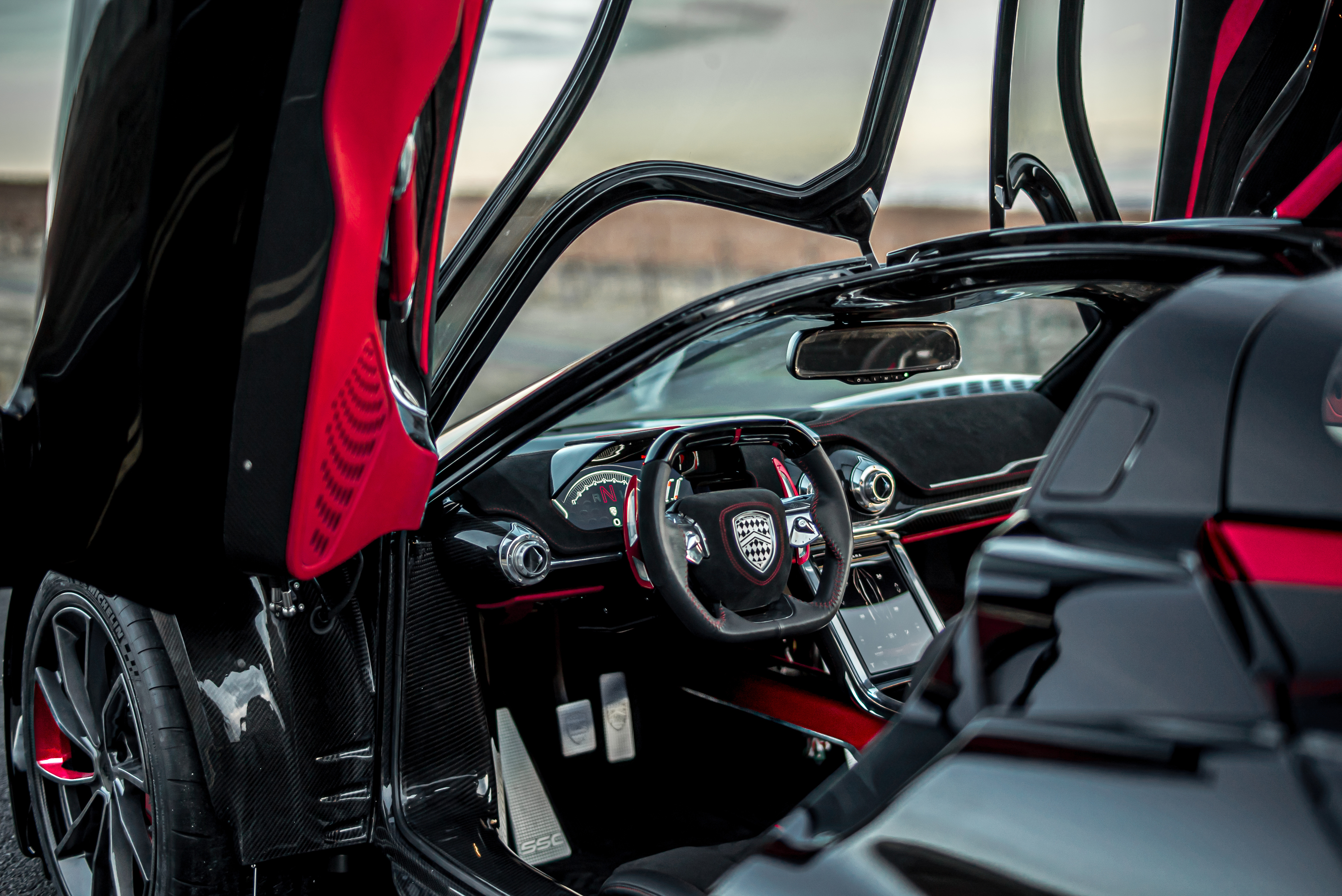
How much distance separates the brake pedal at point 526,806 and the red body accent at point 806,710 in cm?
52

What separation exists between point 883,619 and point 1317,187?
1314 mm

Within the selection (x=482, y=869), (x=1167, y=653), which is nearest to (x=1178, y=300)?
(x=1167, y=653)

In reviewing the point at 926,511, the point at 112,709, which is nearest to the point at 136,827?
the point at 112,709

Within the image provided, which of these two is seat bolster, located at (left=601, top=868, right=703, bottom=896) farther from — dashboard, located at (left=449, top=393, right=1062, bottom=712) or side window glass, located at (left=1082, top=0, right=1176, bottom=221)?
side window glass, located at (left=1082, top=0, right=1176, bottom=221)

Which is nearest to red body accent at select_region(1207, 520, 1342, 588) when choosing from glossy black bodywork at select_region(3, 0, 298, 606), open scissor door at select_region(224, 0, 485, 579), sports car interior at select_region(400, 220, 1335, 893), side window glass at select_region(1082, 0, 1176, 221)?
sports car interior at select_region(400, 220, 1335, 893)

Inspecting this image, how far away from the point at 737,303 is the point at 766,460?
2.37 ft

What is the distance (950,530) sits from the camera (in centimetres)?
281

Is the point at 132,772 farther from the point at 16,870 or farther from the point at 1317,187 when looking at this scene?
the point at 1317,187

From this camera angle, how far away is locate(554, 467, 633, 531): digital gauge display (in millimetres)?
2246

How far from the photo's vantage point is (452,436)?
6.68 ft

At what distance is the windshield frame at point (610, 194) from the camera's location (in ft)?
6.96

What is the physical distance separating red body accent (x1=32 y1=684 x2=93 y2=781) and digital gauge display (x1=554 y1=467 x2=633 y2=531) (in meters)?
1.18

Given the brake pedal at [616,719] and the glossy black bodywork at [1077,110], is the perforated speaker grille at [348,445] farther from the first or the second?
the glossy black bodywork at [1077,110]

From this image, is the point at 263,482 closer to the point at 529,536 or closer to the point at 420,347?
the point at 420,347
